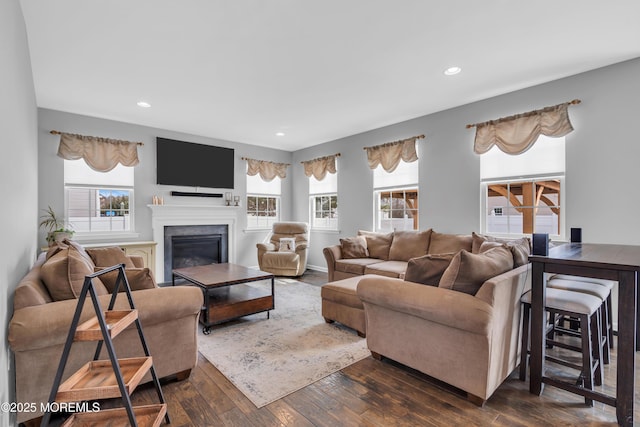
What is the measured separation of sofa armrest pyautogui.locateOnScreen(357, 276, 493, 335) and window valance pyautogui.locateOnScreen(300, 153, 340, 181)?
397 centimetres

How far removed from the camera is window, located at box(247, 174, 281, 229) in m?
6.50

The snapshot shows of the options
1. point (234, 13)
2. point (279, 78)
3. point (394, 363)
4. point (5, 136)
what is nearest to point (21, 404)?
point (5, 136)

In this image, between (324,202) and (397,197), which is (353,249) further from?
(324,202)

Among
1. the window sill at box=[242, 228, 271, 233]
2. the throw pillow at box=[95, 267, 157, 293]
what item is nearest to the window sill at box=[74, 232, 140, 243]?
the window sill at box=[242, 228, 271, 233]

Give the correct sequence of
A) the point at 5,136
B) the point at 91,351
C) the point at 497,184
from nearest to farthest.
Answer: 1. the point at 5,136
2. the point at 91,351
3. the point at 497,184

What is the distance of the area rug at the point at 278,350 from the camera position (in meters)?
2.18

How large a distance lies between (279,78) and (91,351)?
2.98m

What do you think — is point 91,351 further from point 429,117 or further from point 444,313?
point 429,117

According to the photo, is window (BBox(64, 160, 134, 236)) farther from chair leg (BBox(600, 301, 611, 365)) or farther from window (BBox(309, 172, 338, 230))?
chair leg (BBox(600, 301, 611, 365))

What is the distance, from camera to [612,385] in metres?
2.12

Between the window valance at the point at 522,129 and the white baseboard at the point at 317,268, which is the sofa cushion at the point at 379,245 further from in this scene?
the window valance at the point at 522,129

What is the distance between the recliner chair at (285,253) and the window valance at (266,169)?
1121 millimetres

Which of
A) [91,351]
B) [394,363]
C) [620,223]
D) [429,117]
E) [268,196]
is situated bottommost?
[394,363]

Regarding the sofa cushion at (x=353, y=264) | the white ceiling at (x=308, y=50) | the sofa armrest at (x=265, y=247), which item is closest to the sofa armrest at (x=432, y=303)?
the sofa cushion at (x=353, y=264)
